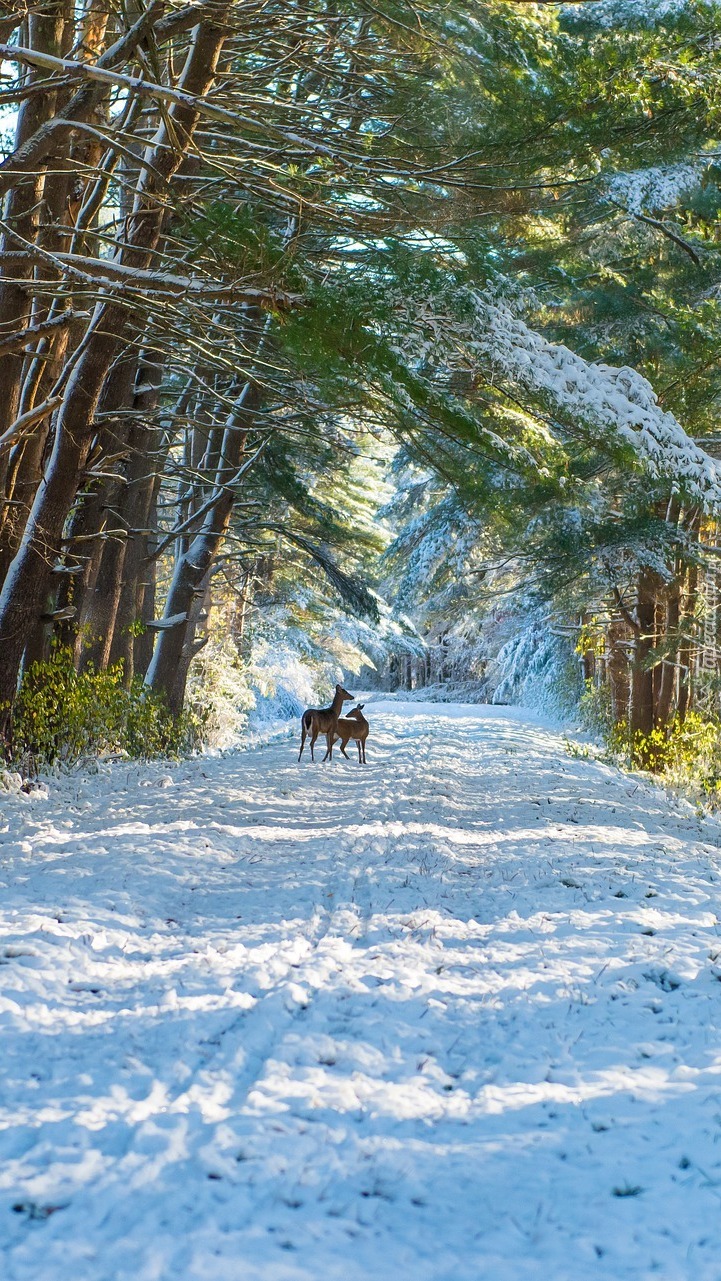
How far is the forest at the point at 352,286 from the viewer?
7.35 metres

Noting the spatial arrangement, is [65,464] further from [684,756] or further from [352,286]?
[684,756]

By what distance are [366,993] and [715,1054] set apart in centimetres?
145

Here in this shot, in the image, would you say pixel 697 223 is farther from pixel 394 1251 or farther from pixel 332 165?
pixel 394 1251

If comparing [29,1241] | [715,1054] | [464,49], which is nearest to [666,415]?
[464,49]

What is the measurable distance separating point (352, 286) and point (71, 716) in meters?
5.78

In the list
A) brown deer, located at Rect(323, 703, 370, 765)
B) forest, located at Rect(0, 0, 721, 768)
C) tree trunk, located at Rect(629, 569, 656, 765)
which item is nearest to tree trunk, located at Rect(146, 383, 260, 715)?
forest, located at Rect(0, 0, 721, 768)

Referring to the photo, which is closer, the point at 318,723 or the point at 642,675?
the point at 318,723

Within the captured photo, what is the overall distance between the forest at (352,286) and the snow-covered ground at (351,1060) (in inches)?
142

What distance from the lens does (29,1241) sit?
238 cm

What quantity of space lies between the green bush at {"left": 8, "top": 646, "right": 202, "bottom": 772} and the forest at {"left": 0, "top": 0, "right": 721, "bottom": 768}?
0.05 metres

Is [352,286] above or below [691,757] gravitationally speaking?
above

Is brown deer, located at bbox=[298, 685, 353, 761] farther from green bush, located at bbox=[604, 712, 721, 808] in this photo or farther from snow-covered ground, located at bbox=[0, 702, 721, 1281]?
snow-covered ground, located at bbox=[0, 702, 721, 1281]

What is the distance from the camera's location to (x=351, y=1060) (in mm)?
3557

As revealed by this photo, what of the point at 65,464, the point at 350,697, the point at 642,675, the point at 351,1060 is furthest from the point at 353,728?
the point at 351,1060
